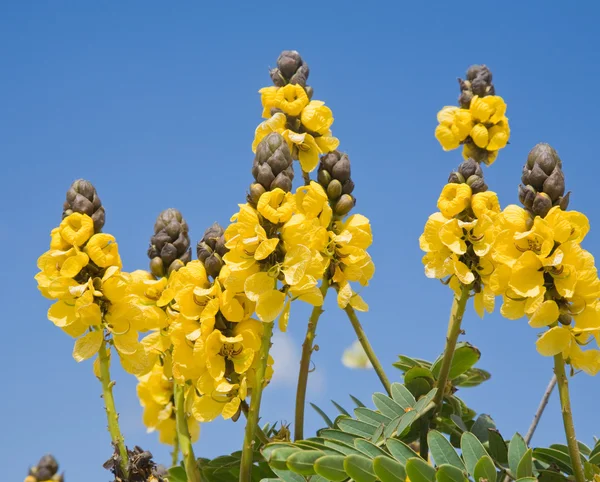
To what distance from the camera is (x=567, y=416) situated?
346cm

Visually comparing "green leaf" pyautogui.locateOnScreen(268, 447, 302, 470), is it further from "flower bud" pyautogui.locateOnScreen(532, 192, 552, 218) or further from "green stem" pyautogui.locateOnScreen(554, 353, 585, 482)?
"flower bud" pyautogui.locateOnScreen(532, 192, 552, 218)

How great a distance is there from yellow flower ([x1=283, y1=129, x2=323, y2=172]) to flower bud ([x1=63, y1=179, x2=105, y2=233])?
3.21ft

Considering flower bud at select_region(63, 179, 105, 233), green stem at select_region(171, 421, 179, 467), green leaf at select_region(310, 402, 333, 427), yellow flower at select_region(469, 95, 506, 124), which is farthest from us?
yellow flower at select_region(469, 95, 506, 124)

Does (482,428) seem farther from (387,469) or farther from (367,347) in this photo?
(387,469)

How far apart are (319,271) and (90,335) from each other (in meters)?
1.15

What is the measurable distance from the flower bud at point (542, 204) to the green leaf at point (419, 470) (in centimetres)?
113

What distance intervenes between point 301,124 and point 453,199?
2.99 feet

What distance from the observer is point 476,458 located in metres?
3.23

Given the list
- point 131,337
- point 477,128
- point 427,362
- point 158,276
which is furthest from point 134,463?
point 477,128

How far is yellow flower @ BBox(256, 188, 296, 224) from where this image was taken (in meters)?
3.14

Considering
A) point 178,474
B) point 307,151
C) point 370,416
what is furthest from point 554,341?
point 178,474

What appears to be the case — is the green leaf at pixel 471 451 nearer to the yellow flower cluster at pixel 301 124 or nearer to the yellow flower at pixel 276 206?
the yellow flower at pixel 276 206

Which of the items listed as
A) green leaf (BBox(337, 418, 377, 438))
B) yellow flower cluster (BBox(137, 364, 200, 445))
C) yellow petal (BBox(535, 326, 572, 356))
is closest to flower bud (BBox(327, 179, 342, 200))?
green leaf (BBox(337, 418, 377, 438))

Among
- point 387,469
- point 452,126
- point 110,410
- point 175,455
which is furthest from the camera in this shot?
point 452,126
